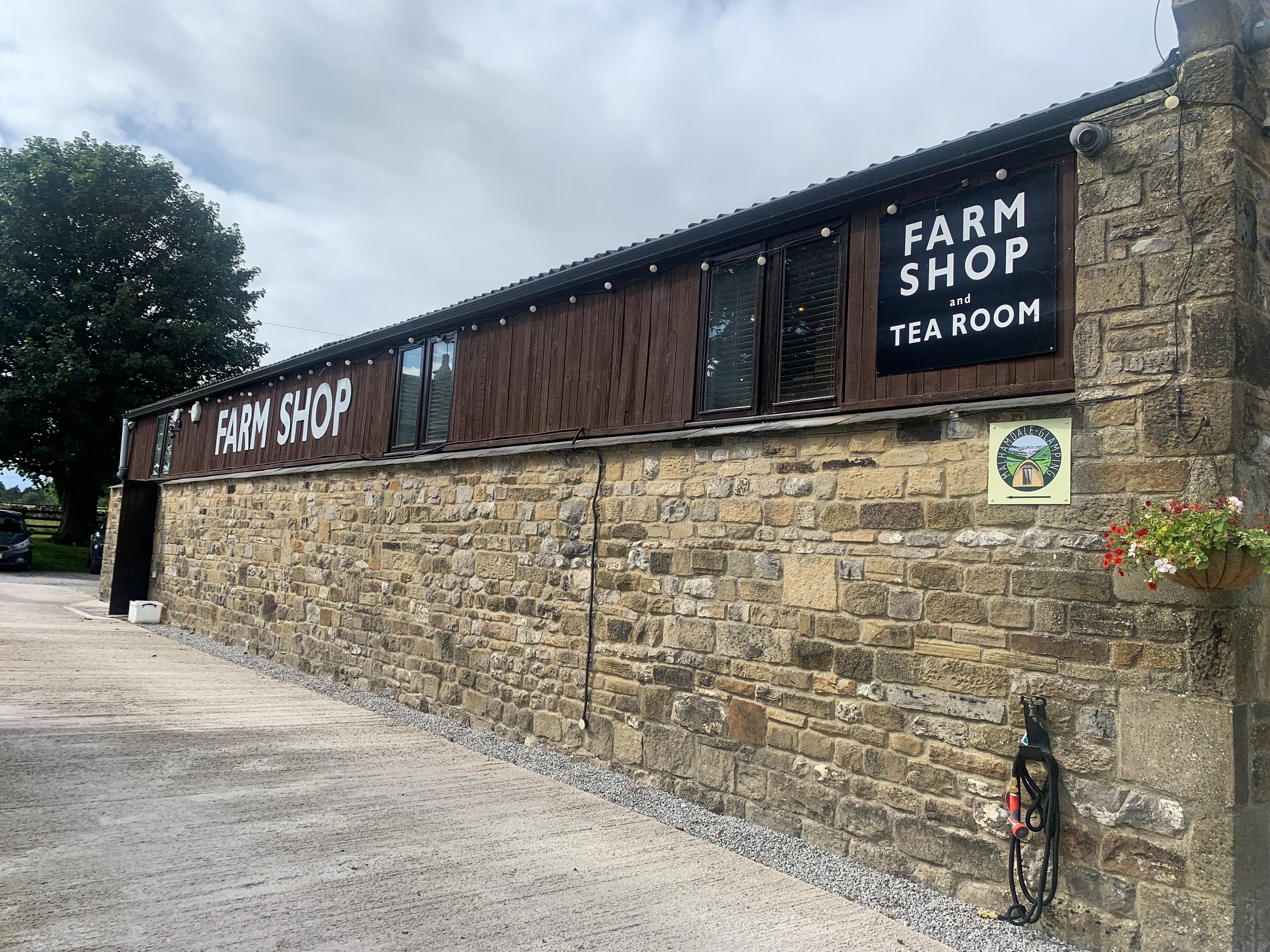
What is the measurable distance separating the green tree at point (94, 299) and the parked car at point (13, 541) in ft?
5.72

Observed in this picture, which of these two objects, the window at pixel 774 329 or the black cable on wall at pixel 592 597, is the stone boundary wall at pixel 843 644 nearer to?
the black cable on wall at pixel 592 597

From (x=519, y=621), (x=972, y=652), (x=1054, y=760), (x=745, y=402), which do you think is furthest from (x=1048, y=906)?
(x=519, y=621)

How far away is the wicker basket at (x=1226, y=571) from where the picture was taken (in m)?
3.61

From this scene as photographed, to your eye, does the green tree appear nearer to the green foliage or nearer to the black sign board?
the black sign board

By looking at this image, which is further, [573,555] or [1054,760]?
[573,555]

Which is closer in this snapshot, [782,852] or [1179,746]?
[1179,746]

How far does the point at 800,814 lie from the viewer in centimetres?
532

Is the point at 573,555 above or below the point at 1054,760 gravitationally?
above

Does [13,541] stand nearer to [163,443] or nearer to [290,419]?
[163,443]

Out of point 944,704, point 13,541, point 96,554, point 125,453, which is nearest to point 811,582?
point 944,704

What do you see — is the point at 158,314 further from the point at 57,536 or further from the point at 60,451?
the point at 57,536

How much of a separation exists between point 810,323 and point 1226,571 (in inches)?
115

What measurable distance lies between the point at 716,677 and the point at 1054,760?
2301mm

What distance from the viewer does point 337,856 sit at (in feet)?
15.1
